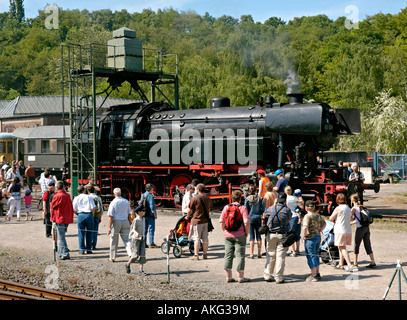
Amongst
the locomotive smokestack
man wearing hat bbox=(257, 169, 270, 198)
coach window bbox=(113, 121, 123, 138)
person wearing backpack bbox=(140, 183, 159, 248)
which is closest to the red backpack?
person wearing backpack bbox=(140, 183, 159, 248)

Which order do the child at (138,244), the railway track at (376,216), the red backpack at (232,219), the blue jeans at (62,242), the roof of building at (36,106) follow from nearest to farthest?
the red backpack at (232,219)
the child at (138,244)
the blue jeans at (62,242)
the railway track at (376,216)
the roof of building at (36,106)

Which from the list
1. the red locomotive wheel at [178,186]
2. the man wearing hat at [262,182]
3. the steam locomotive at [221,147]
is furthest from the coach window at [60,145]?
the man wearing hat at [262,182]

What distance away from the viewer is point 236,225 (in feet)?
35.9

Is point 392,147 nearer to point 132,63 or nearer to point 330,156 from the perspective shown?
point 330,156

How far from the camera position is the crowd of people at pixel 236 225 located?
11.0 metres

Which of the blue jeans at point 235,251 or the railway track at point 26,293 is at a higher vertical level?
the blue jeans at point 235,251

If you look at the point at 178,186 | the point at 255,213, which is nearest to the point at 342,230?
the point at 255,213

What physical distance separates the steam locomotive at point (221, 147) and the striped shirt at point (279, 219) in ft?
23.7

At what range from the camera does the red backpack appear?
1095cm

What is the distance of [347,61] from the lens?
48.7m

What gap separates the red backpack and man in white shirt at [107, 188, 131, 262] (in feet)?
9.41

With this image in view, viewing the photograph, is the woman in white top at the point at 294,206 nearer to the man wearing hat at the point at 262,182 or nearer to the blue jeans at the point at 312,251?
the blue jeans at the point at 312,251

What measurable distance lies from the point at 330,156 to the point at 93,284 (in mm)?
29255

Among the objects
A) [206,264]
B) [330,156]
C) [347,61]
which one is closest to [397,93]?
[347,61]
